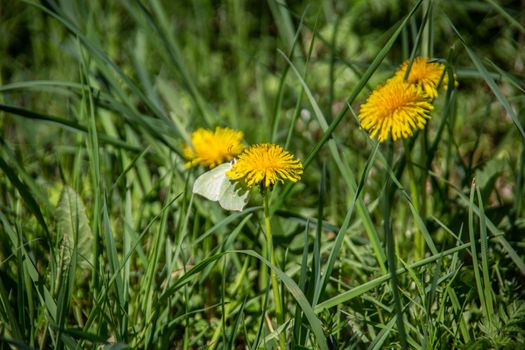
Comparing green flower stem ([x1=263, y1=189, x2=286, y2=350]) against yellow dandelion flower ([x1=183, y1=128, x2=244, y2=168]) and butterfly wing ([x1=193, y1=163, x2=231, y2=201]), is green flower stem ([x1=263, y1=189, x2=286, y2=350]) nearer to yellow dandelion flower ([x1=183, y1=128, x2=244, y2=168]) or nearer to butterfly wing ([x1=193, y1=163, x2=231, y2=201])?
butterfly wing ([x1=193, y1=163, x2=231, y2=201])

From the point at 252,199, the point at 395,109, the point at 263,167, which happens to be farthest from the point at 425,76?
the point at 252,199

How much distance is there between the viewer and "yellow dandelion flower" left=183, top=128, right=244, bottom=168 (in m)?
1.45

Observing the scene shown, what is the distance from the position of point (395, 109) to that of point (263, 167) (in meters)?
0.34

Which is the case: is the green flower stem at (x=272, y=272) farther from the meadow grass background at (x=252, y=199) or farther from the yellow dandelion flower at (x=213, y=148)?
the yellow dandelion flower at (x=213, y=148)

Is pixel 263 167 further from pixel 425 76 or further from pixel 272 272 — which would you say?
pixel 425 76

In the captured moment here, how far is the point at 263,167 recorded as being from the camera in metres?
1.03

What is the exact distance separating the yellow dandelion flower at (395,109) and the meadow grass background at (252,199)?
6 centimetres

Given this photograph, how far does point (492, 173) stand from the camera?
5.10 feet

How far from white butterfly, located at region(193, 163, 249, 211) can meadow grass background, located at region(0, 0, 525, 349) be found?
0.10 m

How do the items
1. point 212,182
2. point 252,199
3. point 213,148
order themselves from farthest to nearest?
1. point 252,199
2. point 213,148
3. point 212,182

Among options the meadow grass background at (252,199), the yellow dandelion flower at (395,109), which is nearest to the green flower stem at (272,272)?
the meadow grass background at (252,199)

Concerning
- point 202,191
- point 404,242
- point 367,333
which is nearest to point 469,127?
point 404,242

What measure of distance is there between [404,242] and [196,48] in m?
1.58

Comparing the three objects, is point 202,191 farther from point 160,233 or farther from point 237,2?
point 237,2
